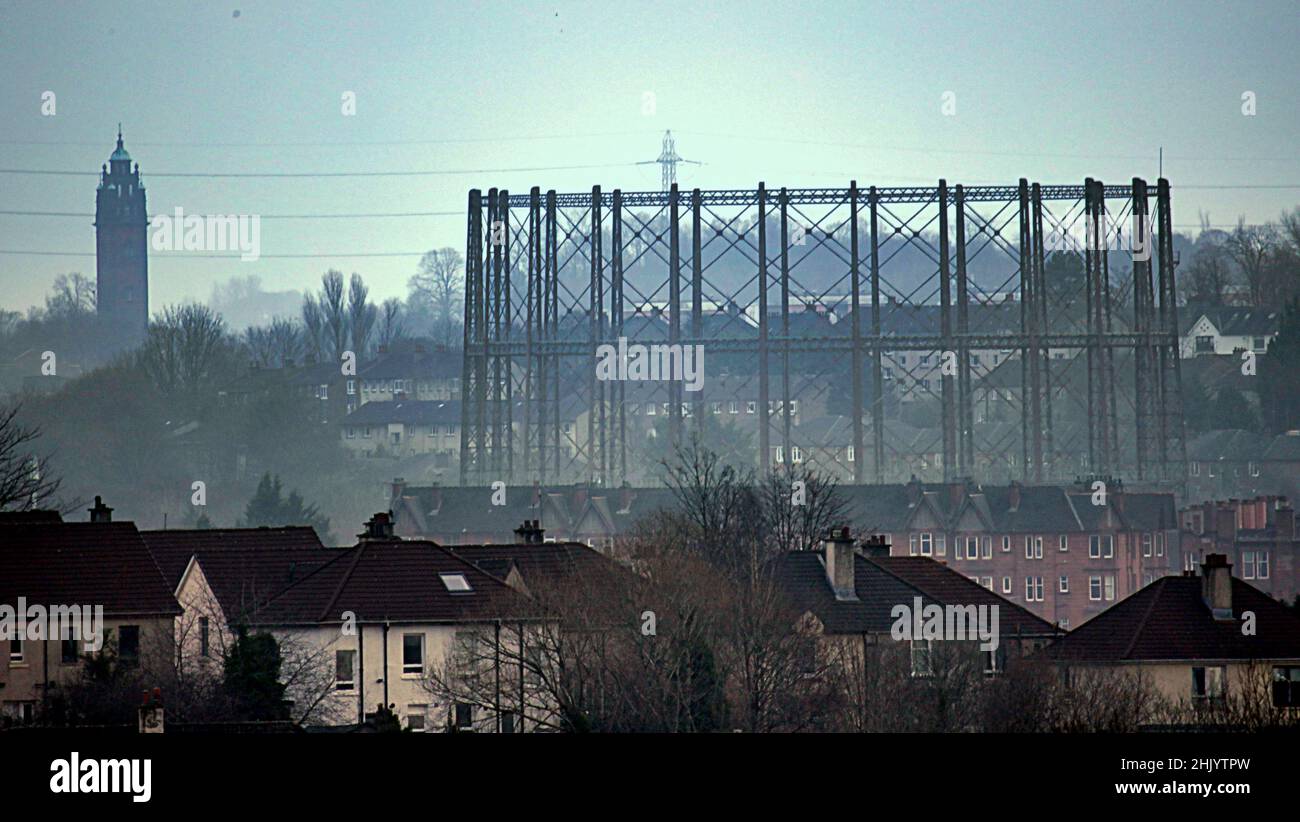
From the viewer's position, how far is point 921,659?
27.8m

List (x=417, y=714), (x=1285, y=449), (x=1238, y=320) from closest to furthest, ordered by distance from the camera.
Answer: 1. (x=417, y=714)
2. (x=1285, y=449)
3. (x=1238, y=320)

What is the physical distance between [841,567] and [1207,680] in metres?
5.48

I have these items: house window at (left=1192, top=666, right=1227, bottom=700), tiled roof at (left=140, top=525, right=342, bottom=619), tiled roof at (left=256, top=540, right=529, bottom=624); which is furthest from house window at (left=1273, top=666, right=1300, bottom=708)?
tiled roof at (left=140, top=525, right=342, bottom=619)

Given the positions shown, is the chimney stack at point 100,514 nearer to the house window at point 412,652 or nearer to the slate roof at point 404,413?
the house window at point 412,652

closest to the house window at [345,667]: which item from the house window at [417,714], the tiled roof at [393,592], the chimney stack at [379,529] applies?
the tiled roof at [393,592]

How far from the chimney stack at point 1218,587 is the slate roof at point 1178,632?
13cm

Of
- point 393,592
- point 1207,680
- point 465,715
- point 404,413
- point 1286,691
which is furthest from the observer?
point 404,413

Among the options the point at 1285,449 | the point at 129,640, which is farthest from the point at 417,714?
the point at 1285,449

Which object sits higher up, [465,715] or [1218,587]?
[1218,587]

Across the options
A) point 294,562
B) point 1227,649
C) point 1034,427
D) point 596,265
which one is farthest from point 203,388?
point 1227,649

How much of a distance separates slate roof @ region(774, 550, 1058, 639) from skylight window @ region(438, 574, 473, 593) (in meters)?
4.67

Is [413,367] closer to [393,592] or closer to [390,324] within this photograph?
[390,324]

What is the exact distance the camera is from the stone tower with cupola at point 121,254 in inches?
2997
